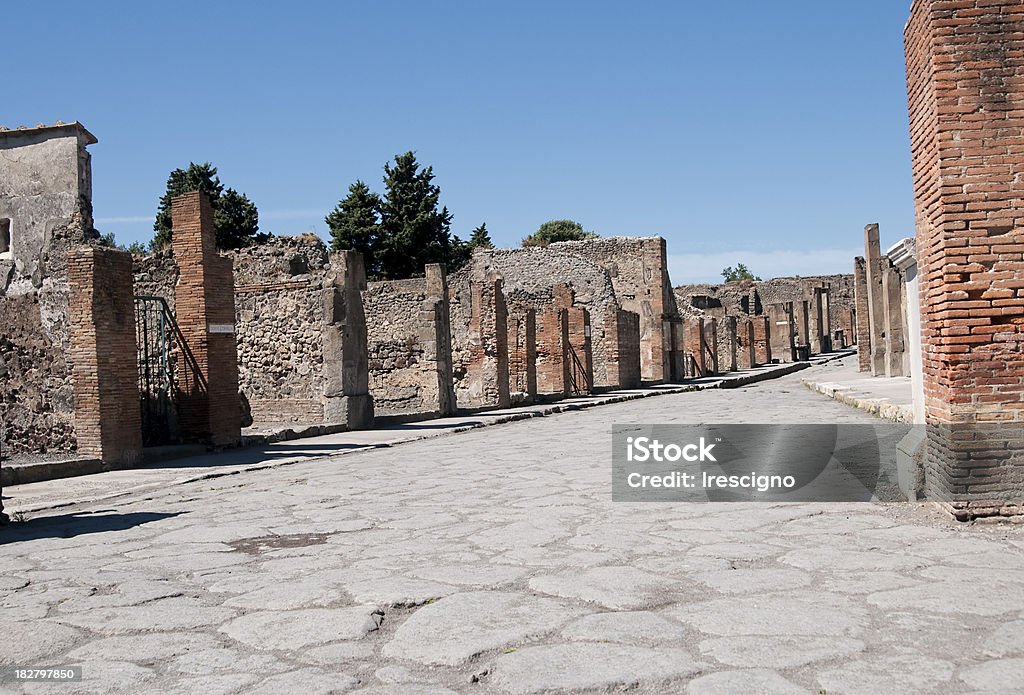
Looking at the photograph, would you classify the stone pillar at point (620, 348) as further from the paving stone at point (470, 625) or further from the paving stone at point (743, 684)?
the paving stone at point (743, 684)

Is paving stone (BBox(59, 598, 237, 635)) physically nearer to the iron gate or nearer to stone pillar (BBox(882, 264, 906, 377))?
the iron gate

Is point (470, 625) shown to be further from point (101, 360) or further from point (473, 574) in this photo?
point (101, 360)

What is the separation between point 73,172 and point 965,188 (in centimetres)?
1231

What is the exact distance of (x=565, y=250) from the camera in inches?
1375

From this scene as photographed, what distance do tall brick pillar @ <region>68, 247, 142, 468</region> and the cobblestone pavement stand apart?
143 inches

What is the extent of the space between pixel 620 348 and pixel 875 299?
8.45m

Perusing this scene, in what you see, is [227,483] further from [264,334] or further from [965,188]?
[264,334]

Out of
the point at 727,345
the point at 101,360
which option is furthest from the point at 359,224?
the point at 101,360

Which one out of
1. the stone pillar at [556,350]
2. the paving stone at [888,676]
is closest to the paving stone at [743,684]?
the paving stone at [888,676]

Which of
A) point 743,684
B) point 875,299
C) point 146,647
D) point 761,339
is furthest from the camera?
point 761,339

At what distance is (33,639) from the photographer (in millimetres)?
3801

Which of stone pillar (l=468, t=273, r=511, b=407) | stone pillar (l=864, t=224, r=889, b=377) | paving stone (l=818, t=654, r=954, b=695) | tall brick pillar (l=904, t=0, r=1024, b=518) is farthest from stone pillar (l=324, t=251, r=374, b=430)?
paving stone (l=818, t=654, r=954, b=695)

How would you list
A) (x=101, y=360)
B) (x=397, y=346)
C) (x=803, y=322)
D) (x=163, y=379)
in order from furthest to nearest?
1. (x=803, y=322)
2. (x=397, y=346)
3. (x=163, y=379)
4. (x=101, y=360)

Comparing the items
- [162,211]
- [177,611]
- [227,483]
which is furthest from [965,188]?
[162,211]
